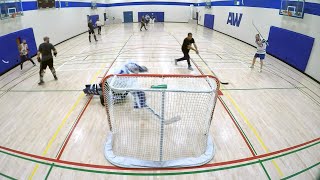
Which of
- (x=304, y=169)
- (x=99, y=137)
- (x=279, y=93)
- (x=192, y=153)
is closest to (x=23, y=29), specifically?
(x=99, y=137)

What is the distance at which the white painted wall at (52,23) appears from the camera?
37.6ft

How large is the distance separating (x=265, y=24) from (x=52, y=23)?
14.7m

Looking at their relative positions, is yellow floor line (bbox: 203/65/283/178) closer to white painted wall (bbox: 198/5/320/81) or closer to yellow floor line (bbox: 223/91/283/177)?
yellow floor line (bbox: 223/91/283/177)

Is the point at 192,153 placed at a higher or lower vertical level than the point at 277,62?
lower

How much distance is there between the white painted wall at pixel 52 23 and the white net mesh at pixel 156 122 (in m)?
8.56

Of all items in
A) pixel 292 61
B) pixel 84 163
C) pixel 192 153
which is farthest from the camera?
pixel 292 61

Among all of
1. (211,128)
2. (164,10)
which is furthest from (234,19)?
(164,10)

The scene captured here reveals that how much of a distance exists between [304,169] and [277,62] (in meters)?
8.64

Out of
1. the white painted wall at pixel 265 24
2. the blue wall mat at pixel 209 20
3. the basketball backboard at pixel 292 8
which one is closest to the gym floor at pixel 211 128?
the white painted wall at pixel 265 24

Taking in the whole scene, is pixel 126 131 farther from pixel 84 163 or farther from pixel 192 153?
pixel 192 153

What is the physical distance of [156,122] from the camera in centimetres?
580

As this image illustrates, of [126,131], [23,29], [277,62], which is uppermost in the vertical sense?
[23,29]

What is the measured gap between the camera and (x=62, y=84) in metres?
8.62

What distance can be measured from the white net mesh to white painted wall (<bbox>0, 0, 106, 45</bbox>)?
28.1 ft
